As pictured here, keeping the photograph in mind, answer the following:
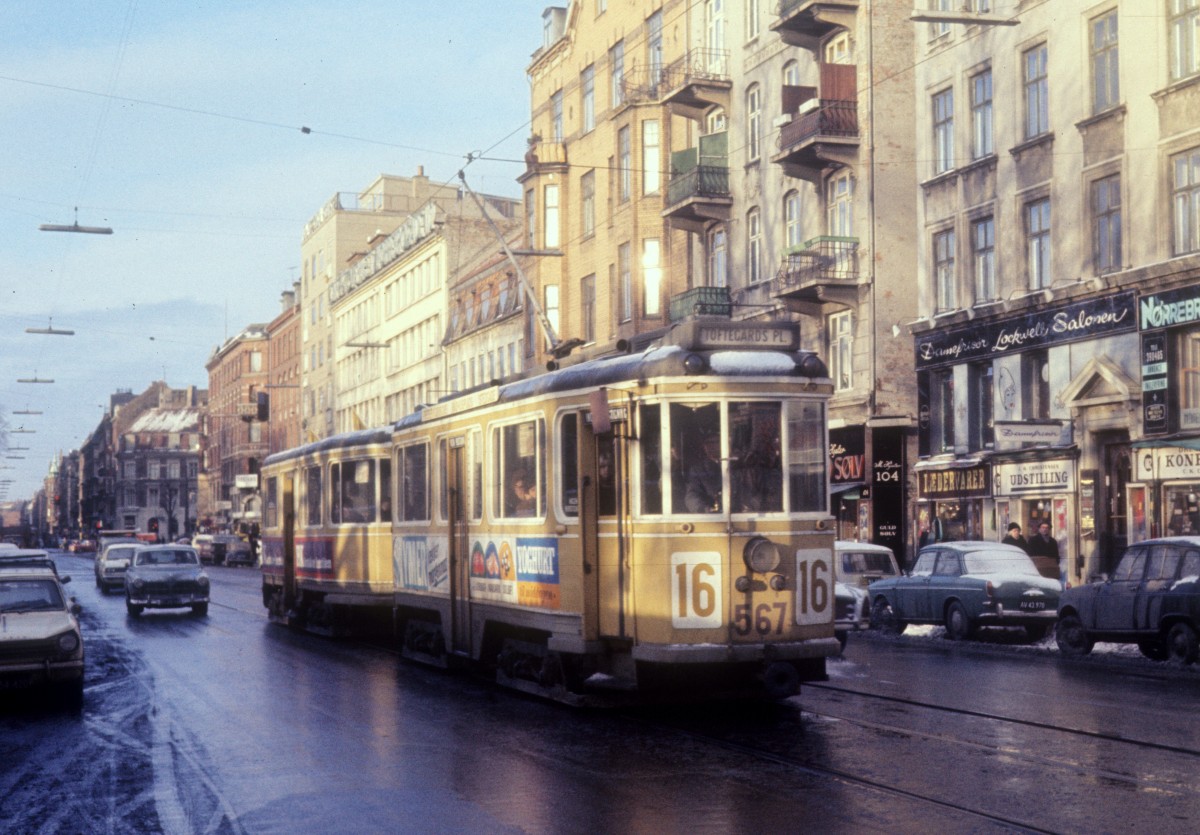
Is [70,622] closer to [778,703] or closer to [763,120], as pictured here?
[778,703]

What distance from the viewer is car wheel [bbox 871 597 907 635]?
26.5 metres

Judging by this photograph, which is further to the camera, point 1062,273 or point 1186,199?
point 1062,273

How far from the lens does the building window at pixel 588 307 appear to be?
50.7 m

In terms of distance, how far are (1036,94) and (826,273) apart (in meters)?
7.08

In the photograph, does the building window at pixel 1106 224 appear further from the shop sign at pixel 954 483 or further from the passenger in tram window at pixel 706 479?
the passenger in tram window at pixel 706 479

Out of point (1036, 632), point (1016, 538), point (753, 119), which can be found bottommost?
point (1036, 632)

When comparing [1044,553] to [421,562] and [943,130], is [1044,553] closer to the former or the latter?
[943,130]

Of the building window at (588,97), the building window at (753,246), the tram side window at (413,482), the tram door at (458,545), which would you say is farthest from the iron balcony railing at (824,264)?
the tram door at (458,545)

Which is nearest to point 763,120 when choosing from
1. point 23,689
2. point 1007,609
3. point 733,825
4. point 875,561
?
point 875,561

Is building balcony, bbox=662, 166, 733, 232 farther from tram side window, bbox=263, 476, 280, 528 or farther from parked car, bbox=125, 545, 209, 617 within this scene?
parked car, bbox=125, 545, 209, 617

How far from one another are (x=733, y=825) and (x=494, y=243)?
60.9 meters

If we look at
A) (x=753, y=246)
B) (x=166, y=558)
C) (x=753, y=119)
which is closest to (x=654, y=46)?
(x=753, y=119)

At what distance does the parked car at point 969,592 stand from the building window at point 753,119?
677 inches

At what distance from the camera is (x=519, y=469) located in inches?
624
